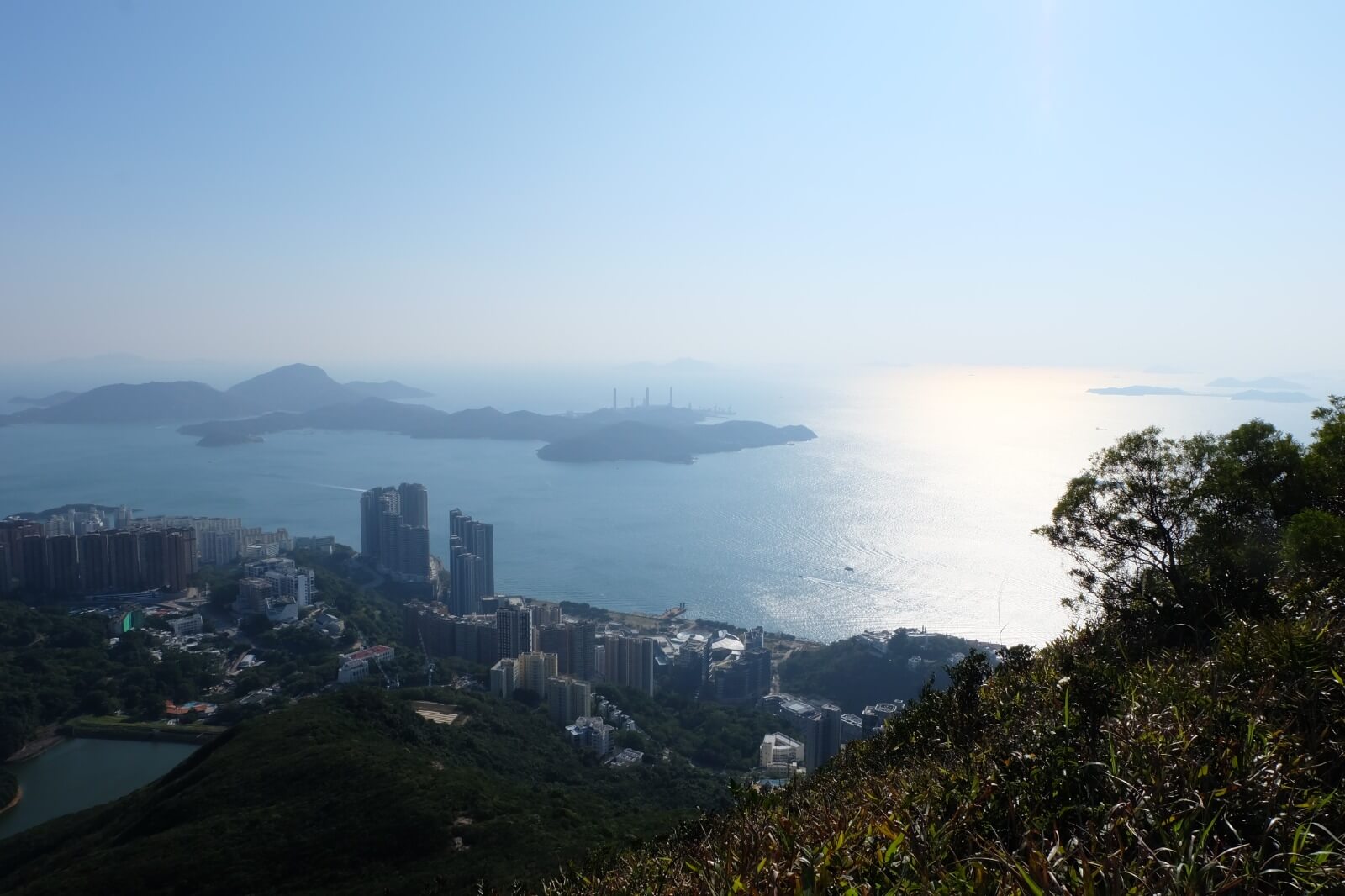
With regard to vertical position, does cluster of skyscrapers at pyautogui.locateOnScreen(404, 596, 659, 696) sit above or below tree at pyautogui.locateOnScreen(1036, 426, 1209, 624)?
below

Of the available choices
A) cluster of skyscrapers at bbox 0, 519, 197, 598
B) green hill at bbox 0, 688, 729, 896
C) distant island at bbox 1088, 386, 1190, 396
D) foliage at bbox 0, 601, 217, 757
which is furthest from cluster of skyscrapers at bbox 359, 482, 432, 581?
distant island at bbox 1088, 386, 1190, 396

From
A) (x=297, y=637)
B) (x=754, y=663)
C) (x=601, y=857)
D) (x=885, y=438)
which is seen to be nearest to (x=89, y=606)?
(x=297, y=637)

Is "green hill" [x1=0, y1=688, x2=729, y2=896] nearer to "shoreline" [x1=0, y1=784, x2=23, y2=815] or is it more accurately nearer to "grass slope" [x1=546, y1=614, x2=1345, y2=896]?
"shoreline" [x1=0, y1=784, x2=23, y2=815]

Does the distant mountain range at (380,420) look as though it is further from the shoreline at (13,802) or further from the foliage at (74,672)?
the shoreline at (13,802)

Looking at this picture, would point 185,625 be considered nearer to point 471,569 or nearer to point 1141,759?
point 471,569

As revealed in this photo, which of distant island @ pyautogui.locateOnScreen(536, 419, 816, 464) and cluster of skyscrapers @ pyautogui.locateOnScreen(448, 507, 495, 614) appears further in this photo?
distant island @ pyautogui.locateOnScreen(536, 419, 816, 464)

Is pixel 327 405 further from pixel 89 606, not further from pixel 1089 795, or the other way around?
pixel 1089 795
